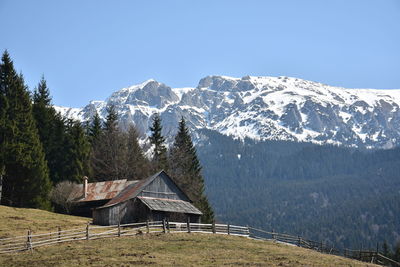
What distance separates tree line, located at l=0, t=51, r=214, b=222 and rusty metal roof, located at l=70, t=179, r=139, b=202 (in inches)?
134

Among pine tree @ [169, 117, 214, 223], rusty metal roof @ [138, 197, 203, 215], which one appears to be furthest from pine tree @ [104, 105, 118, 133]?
rusty metal roof @ [138, 197, 203, 215]

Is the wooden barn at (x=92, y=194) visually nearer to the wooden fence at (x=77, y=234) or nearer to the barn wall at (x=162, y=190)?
the barn wall at (x=162, y=190)

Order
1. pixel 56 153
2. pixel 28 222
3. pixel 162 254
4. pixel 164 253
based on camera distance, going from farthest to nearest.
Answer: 1. pixel 56 153
2. pixel 28 222
3. pixel 164 253
4. pixel 162 254

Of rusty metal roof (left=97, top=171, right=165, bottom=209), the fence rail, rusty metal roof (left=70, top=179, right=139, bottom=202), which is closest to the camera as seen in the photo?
the fence rail

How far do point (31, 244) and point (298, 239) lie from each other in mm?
28675

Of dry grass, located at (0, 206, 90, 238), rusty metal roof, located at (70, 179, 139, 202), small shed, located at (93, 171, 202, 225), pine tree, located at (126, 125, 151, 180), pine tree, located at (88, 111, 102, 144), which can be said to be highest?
pine tree, located at (88, 111, 102, 144)

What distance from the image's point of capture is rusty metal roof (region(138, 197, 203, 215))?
224 feet

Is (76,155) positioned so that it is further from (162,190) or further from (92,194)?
(162,190)

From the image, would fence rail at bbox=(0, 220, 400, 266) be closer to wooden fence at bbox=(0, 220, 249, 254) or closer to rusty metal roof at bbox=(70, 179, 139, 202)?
wooden fence at bbox=(0, 220, 249, 254)

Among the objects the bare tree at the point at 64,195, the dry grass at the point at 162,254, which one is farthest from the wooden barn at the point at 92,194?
the dry grass at the point at 162,254

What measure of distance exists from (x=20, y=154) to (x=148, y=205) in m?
14.9

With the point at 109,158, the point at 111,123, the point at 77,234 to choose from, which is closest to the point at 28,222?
the point at 77,234

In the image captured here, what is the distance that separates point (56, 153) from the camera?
86062 mm

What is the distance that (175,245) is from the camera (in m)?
48.8
